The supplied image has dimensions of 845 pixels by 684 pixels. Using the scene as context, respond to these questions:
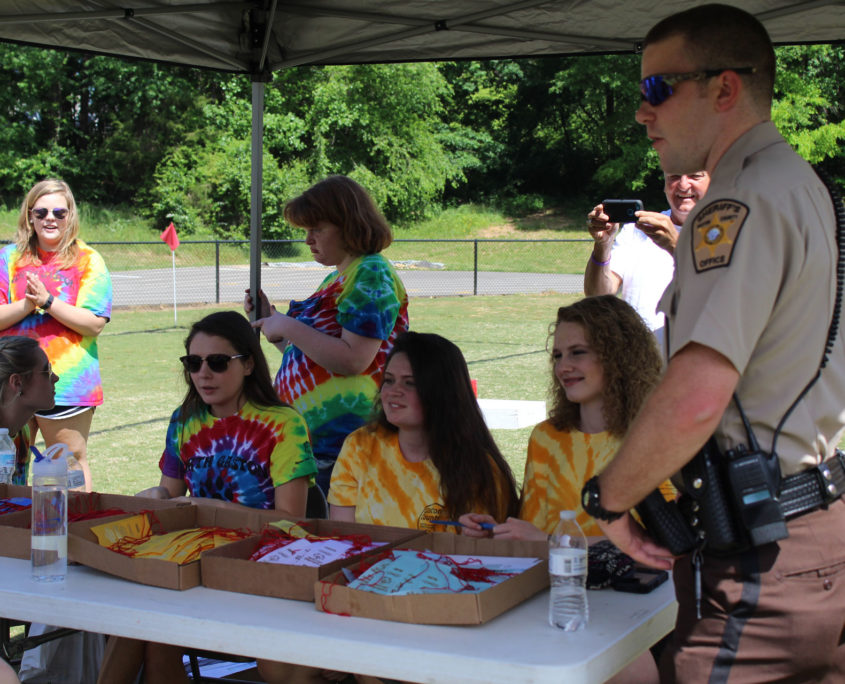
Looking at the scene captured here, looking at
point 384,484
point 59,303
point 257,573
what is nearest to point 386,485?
point 384,484

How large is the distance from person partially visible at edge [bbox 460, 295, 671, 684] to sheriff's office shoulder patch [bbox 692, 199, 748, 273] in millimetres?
1155

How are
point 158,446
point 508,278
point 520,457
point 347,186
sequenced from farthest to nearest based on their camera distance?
point 508,278 → point 158,446 → point 520,457 → point 347,186

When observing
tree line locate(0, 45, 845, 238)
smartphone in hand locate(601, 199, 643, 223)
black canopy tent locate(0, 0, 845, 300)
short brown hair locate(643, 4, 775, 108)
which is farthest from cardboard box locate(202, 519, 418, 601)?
tree line locate(0, 45, 845, 238)

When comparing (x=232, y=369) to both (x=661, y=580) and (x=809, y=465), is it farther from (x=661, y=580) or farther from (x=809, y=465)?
(x=809, y=465)

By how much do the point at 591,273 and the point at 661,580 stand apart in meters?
2.02

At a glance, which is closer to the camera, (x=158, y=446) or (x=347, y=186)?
(x=347, y=186)

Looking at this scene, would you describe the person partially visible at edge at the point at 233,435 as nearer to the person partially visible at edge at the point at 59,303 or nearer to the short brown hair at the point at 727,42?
the person partially visible at edge at the point at 59,303

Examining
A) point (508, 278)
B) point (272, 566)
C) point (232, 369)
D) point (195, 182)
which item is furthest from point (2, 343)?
point (195, 182)

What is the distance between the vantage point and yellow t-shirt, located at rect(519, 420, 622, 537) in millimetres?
2656

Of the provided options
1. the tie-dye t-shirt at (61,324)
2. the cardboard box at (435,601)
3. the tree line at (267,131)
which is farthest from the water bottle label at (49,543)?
the tree line at (267,131)

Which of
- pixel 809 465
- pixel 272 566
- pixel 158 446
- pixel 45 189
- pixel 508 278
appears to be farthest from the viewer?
pixel 508 278

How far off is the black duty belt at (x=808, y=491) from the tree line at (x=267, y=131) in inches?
1150

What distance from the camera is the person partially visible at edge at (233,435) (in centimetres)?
301

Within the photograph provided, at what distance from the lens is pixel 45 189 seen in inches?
172
